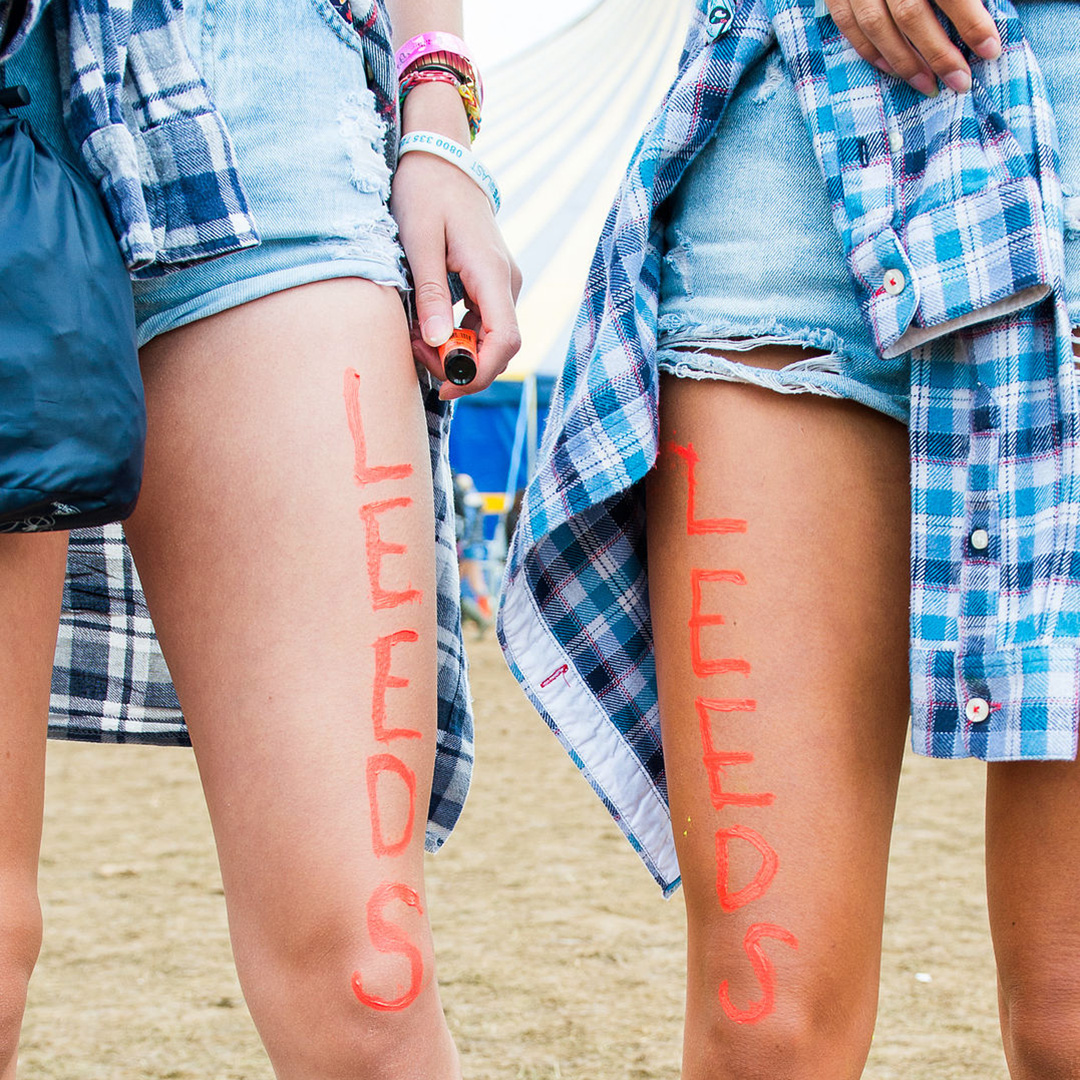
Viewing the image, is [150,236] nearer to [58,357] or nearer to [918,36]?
[58,357]

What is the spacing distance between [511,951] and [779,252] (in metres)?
1.92

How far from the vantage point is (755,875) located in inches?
45.3

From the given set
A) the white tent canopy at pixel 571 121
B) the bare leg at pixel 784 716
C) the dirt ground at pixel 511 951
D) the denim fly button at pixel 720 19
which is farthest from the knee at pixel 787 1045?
the white tent canopy at pixel 571 121

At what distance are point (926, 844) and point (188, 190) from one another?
313 cm

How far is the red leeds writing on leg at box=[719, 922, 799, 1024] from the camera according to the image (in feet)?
3.68

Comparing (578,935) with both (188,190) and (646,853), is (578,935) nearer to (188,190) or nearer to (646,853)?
(646,853)

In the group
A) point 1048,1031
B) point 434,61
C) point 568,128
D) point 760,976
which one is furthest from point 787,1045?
point 568,128

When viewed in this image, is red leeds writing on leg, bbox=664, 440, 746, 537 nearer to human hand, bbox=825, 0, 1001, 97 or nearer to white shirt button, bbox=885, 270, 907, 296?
white shirt button, bbox=885, 270, 907, 296

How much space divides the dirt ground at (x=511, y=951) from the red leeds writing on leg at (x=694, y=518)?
1.26m

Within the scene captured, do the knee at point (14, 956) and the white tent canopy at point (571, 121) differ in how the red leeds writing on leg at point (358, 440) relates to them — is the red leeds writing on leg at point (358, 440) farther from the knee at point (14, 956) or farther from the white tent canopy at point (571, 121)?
the white tent canopy at point (571, 121)

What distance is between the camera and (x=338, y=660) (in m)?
1.00

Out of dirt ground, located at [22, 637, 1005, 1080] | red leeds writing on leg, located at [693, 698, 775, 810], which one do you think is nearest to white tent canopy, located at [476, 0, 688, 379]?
dirt ground, located at [22, 637, 1005, 1080]

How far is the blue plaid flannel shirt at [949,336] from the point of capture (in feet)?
3.71

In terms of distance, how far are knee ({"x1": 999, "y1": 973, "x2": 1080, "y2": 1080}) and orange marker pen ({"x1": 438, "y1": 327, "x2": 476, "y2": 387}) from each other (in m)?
0.76
